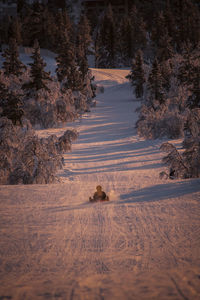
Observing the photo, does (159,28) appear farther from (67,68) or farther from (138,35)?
(67,68)

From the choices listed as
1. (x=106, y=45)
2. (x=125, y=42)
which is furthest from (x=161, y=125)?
(x=106, y=45)

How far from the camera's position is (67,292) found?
402 centimetres

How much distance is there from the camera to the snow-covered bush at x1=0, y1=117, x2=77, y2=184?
38.7 feet

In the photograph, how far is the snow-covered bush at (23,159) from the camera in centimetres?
1179

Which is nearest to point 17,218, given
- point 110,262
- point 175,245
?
point 110,262

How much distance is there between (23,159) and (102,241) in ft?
24.6

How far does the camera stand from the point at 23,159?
481 inches

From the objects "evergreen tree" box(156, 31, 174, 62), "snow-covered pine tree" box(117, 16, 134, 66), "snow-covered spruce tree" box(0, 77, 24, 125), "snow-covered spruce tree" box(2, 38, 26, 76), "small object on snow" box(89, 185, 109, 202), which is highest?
"snow-covered pine tree" box(117, 16, 134, 66)

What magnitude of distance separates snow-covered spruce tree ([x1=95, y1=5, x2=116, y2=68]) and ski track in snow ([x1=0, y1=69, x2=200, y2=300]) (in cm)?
6029

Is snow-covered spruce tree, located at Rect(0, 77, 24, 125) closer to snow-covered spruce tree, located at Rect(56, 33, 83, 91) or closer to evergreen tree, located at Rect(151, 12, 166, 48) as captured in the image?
snow-covered spruce tree, located at Rect(56, 33, 83, 91)

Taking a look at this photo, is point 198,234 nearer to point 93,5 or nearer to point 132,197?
point 132,197

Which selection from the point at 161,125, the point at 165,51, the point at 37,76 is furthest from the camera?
the point at 165,51

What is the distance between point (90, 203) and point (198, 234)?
340 centimetres

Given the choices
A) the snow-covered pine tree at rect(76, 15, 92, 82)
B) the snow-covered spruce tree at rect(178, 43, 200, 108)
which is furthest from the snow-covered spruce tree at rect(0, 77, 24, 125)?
the snow-covered pine tree at rect(76, 15, 92, 82)
